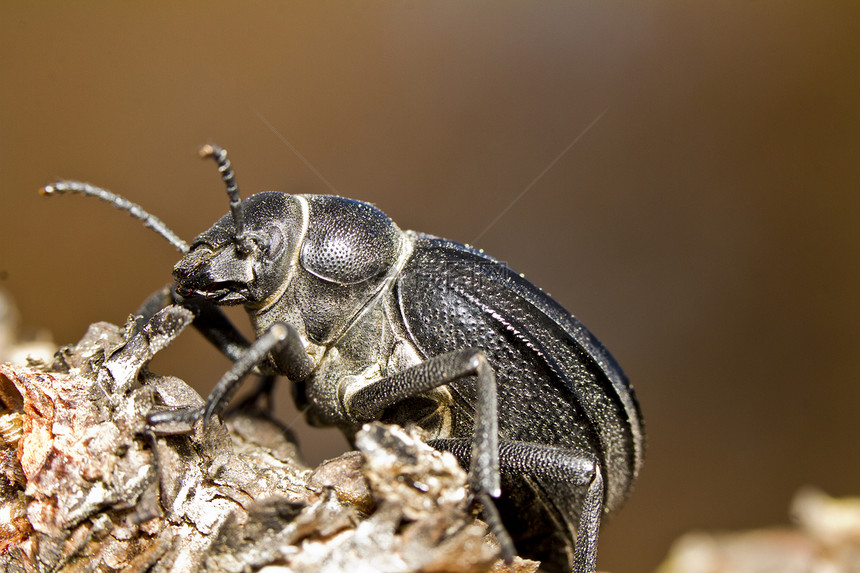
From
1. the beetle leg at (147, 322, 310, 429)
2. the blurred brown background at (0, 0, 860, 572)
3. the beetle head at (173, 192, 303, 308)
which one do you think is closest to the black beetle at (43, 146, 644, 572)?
the beetle head at (173, 192, 303, 308)

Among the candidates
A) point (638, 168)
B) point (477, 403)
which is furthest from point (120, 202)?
point (638, 168)

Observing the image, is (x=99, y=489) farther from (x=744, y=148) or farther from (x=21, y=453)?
(x=744, y=148)

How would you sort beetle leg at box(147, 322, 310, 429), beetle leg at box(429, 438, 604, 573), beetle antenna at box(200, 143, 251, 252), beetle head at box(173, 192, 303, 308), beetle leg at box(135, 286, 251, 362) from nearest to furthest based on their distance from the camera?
beetle leg at box(147, 322, 310, 429)
beetle antenna at box(200, 143, 251, 252)
beetle leg at box(429, 438, 604, 573)
beetle head at box(173, 192, 303, 308)
beetle leg at box(135, 286, 251, 362)

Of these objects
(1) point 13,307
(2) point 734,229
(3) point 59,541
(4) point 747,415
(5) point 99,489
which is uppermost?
(2) point 734,229

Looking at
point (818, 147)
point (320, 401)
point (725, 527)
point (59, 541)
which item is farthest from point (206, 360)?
point (818, 147)

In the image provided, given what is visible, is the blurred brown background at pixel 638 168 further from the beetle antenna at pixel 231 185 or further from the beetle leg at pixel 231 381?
the beetle leg at pixel 231 381

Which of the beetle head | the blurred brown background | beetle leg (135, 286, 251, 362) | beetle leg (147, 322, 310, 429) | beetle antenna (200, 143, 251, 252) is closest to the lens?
beetle leg (147, 322, 310, 429)

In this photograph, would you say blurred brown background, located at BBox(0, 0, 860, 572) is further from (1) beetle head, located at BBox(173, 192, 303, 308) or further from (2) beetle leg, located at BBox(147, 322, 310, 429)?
(2) beetle leg, located at BBox(147, 322, 310, 429)

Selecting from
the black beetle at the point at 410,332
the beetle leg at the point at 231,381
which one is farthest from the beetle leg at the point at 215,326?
the beetle leg at the point at 231,381
